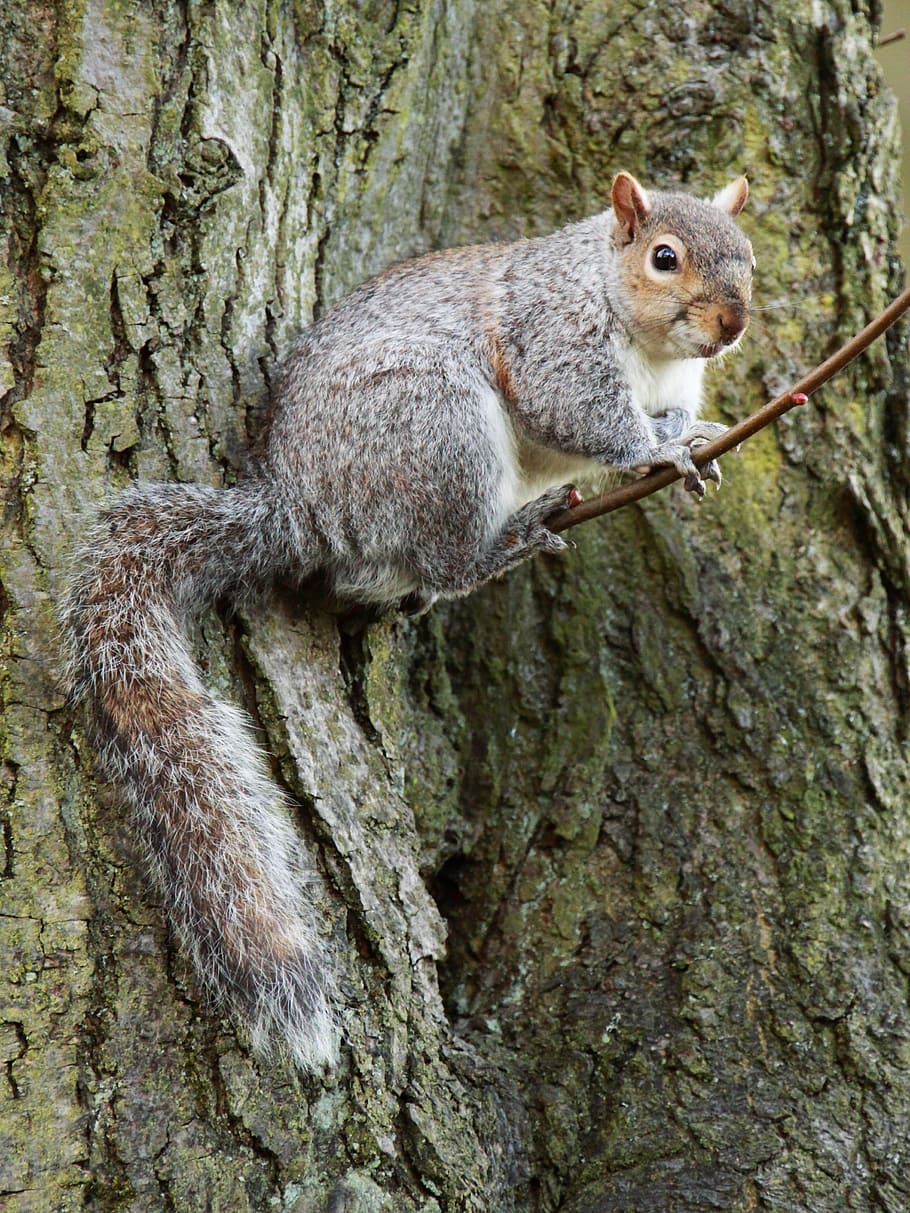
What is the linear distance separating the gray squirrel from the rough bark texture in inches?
3.0

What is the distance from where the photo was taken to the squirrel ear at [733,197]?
93.0 inches

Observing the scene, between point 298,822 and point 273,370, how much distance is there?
0.88 m

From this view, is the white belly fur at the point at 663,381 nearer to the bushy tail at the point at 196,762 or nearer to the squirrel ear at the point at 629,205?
the squirrel ear at the point at 629,205

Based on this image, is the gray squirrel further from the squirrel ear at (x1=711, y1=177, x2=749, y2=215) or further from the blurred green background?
the blurred green background

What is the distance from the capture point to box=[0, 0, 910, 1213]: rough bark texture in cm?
178

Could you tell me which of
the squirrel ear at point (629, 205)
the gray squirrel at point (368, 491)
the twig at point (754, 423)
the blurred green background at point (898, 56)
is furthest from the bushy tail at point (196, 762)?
the blurred green background at point (898, 56)

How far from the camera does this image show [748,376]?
256 cm

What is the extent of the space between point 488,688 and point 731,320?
0.94m

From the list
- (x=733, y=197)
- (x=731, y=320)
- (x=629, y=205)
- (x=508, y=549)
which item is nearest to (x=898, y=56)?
(x=733, y=197)

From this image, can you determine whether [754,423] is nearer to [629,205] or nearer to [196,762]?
[629,205]

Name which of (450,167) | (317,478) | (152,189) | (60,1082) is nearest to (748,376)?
(450,167)

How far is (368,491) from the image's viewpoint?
2174 millimetres

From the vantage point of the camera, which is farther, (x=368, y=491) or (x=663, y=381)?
(x=663, y=381)

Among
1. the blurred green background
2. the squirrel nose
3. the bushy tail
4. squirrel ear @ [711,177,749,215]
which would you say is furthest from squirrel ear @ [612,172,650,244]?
the blurred green background
